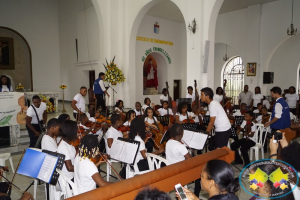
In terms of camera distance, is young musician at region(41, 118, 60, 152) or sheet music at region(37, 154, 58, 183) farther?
young musician at region(41, 118, 60, 152)

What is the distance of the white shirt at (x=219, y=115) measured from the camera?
400cm

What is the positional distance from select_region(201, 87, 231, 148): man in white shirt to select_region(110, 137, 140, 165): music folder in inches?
55.3

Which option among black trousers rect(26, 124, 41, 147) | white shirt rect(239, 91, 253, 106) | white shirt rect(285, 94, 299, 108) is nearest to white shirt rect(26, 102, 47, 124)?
black trousers rect(26, 124, 41, 147)

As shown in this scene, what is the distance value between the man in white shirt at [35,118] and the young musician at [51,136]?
1.40 meters

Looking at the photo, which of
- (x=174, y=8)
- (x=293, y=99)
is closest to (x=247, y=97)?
(x=293, y=99)

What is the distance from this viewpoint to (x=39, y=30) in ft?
45.1

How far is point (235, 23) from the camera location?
11.5 meters

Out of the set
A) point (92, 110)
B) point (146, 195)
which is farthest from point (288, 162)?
point (92, 110)

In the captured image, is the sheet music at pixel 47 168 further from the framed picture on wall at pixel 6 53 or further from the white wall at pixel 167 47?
the framed picture on wall at pixel 6 53

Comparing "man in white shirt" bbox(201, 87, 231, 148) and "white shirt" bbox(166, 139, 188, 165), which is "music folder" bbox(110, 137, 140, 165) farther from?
"man in white shirt" bbox(201, 87, 231, 148)

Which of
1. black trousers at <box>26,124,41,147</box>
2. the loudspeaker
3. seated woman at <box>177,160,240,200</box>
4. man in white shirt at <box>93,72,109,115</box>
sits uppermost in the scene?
the loudspeaker

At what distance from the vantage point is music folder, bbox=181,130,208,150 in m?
3.67

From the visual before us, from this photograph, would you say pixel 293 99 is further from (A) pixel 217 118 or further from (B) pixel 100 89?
(B) pixel 100 89

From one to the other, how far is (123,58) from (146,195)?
9.01 meters
